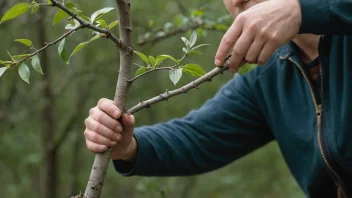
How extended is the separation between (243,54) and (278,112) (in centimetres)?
127

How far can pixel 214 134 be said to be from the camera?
3.15 m

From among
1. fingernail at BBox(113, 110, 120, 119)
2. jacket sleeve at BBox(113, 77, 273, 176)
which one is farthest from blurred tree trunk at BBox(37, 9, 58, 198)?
fingernail at BBox(113, 110, 120, 119)

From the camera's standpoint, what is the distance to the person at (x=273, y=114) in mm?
1826

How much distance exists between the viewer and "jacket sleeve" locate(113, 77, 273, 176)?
9.76 feet

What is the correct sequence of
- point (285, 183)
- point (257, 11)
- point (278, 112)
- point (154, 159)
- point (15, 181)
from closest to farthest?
1. point (257, 11)
2. point (154, 159)
3. point (278, 112)
4. point (15, 181)
5. point (285, 183)

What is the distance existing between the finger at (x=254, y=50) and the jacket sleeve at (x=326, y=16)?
172mm

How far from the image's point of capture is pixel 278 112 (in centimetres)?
302

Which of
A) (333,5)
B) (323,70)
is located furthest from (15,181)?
(333,5)

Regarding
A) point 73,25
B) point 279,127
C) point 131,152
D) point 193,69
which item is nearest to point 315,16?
point 193,69

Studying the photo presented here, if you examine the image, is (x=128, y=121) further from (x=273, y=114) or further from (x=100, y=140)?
(x=273, y=114)

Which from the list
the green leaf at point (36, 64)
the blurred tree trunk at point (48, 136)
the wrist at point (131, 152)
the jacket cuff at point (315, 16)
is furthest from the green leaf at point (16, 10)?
the blurred tree trunk at point (48, 136)

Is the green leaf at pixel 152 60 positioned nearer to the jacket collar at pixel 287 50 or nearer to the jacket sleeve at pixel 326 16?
the jacket sleeve at pixel 326 16

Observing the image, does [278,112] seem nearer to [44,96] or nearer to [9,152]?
[44,96]

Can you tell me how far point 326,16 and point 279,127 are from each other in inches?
48.3
